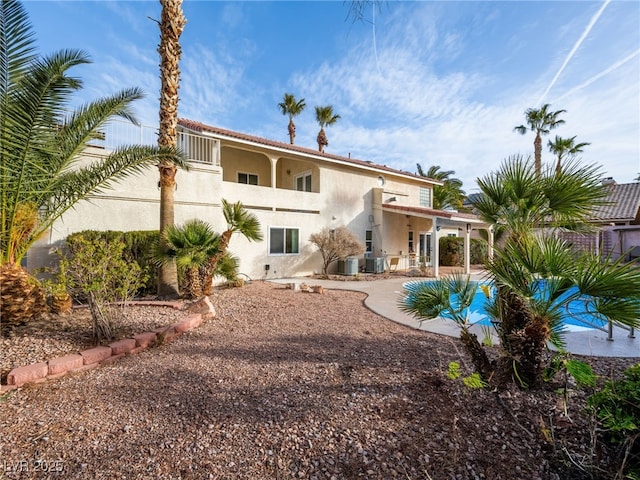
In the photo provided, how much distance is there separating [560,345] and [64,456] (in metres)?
5.24

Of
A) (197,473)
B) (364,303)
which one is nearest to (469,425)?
(197,473)

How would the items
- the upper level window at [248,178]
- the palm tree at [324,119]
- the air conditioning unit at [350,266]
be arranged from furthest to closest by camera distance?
the palm tree at [324,119]
the upper level window at [248,178]
the air conditioning unit at [350,266]

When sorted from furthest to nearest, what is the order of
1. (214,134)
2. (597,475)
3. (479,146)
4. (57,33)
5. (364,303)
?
(479,146) → (214,134) → (364,303) → (57,33) → (597,475)

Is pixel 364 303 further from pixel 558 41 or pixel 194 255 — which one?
pixel 558 41

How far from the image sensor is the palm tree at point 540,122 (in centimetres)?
2786

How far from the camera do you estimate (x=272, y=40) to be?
12.2 meters

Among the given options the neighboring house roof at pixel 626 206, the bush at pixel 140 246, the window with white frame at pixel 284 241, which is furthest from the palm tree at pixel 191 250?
the neighboring house roof at pixel 626 206

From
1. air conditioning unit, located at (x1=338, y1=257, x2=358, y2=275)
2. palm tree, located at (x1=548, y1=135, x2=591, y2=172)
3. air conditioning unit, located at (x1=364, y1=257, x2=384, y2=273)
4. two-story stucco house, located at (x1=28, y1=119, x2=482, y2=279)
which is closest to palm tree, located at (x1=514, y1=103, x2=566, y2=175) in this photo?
palm tree, located at (x1=548, y1=135, x2=591, y2=172)

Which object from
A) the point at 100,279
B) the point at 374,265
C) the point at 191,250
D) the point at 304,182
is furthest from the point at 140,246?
the point at 374,265

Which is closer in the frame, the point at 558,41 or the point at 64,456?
the point at 64,456

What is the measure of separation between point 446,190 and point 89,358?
31.3 m

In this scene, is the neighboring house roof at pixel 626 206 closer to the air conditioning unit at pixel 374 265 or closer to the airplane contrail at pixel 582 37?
the airplane contrail at pixel 582 37

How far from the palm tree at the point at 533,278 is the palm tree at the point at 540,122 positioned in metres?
30.6

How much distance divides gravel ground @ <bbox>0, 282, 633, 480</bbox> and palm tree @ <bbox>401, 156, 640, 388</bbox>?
66 centimetres
